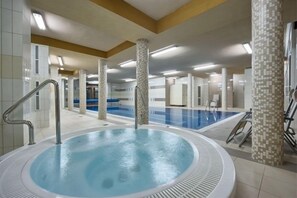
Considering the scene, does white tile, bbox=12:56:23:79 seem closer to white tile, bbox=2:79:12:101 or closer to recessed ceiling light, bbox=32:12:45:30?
white tile, bbox=2:79:12:101

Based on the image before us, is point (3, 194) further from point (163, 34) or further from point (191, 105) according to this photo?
point (191, 105)

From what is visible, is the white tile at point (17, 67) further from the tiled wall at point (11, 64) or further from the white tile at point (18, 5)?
the white tile at point (18, 5)

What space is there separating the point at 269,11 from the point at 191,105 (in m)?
10.5

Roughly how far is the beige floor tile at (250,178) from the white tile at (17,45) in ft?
11.1

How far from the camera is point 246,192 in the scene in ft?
4.58

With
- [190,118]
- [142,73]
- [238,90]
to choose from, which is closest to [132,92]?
[238,90]

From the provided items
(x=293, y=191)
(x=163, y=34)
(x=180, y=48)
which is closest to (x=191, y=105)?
(x=180, y=48)

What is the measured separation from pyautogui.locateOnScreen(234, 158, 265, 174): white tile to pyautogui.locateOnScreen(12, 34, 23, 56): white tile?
11.5 ft

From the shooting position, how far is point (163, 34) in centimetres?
396

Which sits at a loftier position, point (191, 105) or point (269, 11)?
point (269, 11)

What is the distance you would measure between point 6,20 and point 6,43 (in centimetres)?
33

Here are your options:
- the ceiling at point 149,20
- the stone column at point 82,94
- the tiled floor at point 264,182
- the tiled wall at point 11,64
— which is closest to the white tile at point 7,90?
the tiled wall at point 11,64

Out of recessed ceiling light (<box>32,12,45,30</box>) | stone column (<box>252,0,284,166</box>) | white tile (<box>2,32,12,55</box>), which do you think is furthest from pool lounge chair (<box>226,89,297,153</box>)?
recessed ceiling light (<box>32,12,45,30</box>)

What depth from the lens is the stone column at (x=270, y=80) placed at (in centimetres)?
197
